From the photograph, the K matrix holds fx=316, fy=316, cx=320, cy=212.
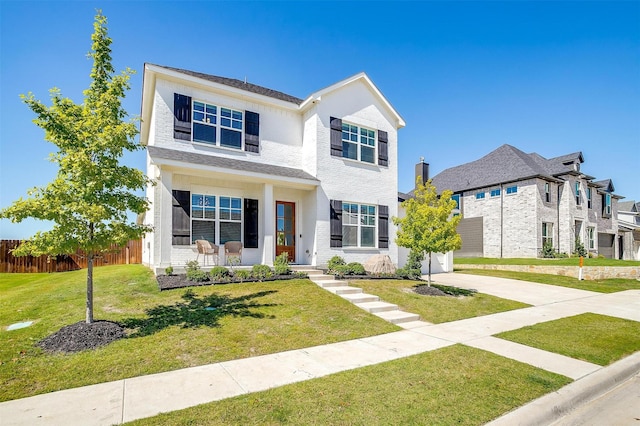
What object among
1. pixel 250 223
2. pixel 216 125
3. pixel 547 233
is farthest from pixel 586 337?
pixel 547 233

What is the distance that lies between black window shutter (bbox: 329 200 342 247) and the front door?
1.74m

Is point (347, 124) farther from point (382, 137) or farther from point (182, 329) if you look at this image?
point (182, 329)

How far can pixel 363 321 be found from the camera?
7.51m

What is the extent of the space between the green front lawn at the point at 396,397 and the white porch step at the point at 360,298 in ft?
12.9

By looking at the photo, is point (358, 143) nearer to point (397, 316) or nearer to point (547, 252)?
point (397, 316)

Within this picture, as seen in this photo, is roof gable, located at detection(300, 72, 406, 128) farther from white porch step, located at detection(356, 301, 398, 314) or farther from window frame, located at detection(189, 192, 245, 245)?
white porch step, located at detection(356, 301, 398, 314)

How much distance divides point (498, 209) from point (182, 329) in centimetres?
2656

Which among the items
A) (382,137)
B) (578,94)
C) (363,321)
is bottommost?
(363,321)

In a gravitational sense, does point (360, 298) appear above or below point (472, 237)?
below

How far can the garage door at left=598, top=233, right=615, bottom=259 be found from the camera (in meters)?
30.7

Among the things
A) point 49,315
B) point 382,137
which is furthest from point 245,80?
point 49,315

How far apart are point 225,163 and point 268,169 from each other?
1735 millimetres

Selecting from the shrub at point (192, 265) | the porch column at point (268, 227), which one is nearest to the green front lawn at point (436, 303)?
the porch column at point (268, 227)

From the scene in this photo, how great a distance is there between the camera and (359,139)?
14875 millimetres
